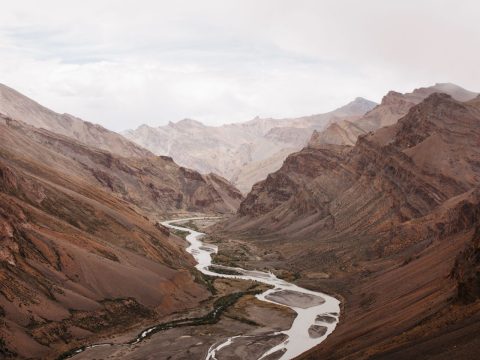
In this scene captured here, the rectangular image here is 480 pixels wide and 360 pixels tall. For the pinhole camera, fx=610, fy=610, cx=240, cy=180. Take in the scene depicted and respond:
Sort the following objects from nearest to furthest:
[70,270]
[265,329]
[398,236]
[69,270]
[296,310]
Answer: [69,270], [70,270], [265,329], [296,310], [398,236]

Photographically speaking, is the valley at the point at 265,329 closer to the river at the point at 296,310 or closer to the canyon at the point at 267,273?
the river at the point at 296,310

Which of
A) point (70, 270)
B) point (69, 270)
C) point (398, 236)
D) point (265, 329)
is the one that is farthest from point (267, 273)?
point (69, 270)

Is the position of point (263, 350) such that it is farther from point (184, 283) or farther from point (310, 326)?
point (184, 283)

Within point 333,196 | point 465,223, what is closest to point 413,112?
point 333,196

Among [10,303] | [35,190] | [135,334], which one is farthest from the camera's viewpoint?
[35,190]

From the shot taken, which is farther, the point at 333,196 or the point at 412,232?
the point at 333,196

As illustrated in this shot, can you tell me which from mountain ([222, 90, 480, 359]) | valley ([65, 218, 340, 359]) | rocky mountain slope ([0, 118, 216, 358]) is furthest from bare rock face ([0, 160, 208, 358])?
mountain ([222, 90, 480, 359])

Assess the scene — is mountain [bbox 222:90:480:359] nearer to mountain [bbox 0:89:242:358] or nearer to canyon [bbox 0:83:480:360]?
canyon [bbox 0:83:480:360]

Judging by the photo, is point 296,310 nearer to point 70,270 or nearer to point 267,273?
point 70,270

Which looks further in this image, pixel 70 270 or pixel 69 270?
pixel 70 270
